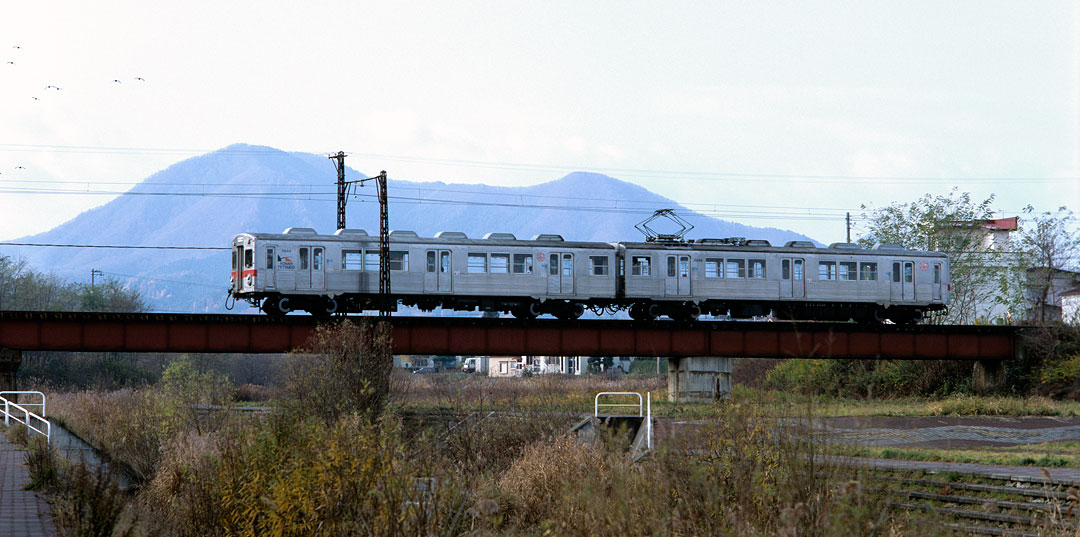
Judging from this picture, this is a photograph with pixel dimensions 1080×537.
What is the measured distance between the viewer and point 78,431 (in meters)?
28.4

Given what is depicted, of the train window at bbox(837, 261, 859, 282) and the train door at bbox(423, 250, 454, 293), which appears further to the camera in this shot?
the train window at bbox(837, 261, 859, 282)

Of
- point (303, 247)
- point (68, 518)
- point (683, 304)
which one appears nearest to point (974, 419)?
point (683, 304)

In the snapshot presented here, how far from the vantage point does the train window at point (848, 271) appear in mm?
39156

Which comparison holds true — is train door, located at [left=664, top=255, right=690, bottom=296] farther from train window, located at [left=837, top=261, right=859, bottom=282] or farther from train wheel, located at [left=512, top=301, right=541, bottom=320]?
train window, located at [left=837, top=261, right=859, bottom=282]

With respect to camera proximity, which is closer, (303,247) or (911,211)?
(303,247)

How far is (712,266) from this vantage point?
125 ft

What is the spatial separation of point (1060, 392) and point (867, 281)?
9.35 m

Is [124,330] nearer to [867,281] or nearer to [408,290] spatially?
[408,290]

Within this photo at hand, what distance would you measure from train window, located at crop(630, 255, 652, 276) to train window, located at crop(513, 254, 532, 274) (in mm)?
4003

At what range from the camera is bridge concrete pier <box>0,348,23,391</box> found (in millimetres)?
35844

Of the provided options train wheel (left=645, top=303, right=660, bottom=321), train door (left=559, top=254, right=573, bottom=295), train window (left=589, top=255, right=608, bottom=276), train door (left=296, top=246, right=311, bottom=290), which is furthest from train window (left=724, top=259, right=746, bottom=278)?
train door (left=296, top=246, right=311, bottom=290)

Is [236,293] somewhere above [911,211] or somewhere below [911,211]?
below

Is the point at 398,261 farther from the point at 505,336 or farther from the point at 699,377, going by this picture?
the point at 699,377

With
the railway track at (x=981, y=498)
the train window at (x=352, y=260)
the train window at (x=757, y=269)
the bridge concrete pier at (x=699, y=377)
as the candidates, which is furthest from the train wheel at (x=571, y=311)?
the railway track at (x=981, y=498)
